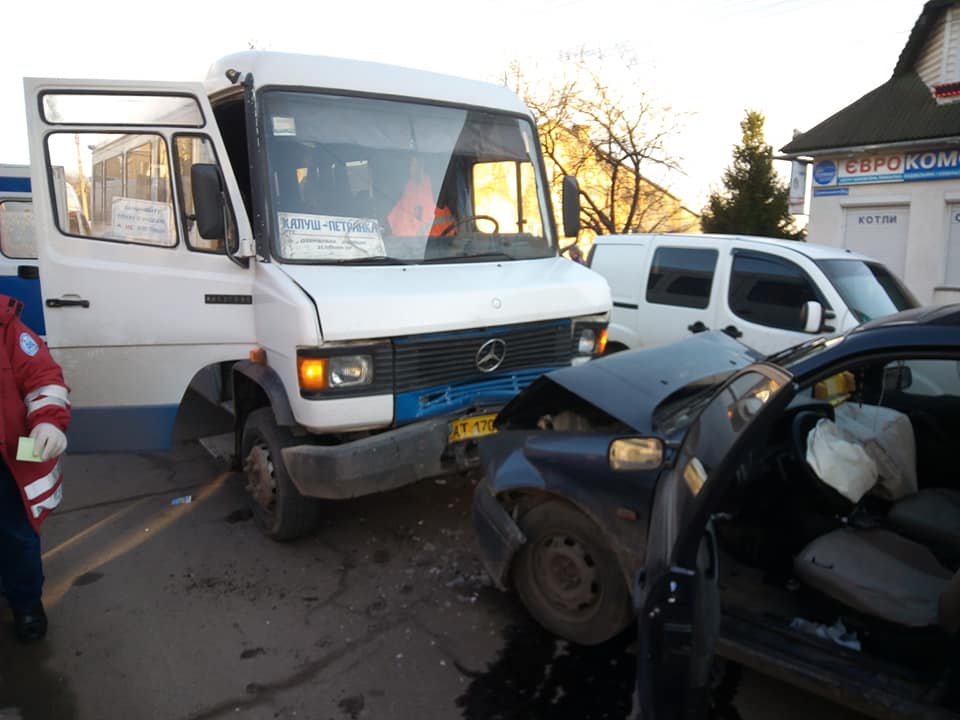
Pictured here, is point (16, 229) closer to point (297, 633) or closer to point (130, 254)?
point (130, 254)

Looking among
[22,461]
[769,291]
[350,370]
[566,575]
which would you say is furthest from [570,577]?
[769,291]

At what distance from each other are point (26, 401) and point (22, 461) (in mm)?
288

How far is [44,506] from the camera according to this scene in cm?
336

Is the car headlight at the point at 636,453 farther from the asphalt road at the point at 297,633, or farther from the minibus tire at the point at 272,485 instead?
the minibus tire at the point at 272,485

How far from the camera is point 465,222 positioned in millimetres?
4762

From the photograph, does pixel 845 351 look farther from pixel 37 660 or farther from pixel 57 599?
pixel 57 599

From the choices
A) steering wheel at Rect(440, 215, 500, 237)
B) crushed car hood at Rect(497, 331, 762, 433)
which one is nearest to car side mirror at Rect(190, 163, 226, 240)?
steering wheel at Rect(440, 215, 500, 237)

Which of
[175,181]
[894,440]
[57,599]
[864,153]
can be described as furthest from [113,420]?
[864,153]

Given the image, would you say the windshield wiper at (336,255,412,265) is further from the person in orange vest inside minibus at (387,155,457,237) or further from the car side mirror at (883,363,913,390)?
the car side mirror at (883,363,913,390)

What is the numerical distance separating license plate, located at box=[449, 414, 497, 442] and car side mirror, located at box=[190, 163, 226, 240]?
1776 millimetres

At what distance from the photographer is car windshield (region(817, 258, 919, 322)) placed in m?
5.89

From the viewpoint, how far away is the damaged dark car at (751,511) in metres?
2.02

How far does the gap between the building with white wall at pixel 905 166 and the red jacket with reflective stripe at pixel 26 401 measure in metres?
15.9

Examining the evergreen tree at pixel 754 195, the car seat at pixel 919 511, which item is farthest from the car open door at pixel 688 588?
the evergreen tree at pixel 754 195
